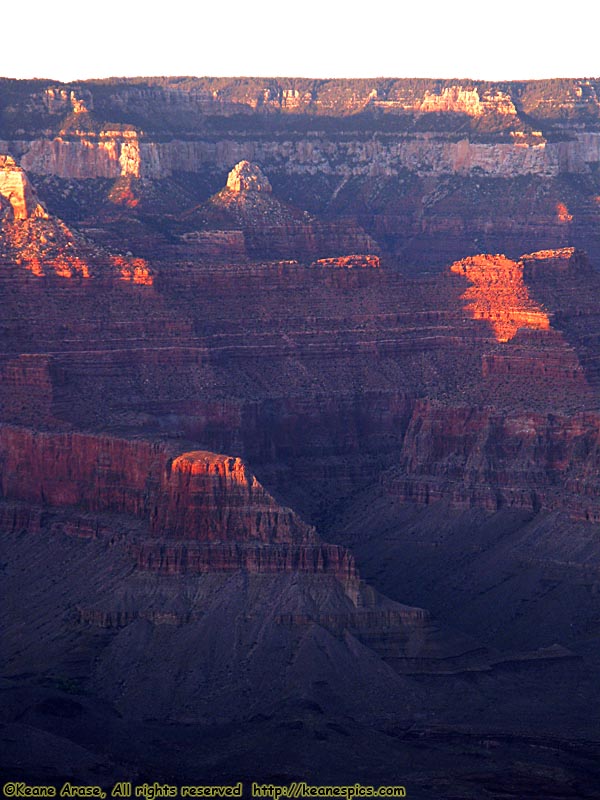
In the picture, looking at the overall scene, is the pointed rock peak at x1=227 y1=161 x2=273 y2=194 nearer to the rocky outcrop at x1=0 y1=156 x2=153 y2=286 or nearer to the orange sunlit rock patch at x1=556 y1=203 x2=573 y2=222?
the rocky outcrop at x1=0 y1=156 x2=153 y2=286

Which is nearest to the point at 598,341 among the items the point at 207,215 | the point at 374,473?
the point at 374,473

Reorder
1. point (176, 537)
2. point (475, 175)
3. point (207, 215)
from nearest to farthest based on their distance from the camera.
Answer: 1. point (176, 537)
2. point (207, 215)
3. point (475, 175)

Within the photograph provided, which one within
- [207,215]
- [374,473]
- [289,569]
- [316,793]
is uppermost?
[207,215]

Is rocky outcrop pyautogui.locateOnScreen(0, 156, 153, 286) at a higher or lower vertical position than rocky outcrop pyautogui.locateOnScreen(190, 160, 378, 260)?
lower

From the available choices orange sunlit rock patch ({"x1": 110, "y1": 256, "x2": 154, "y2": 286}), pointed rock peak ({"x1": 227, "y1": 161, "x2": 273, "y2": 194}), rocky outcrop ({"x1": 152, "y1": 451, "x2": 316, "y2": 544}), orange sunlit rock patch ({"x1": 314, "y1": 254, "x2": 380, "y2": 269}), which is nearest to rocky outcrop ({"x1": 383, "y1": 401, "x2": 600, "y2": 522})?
orange sunlit rock patch ({"x1": 314, "y1": 254, "x2": 380, "y2": 269})

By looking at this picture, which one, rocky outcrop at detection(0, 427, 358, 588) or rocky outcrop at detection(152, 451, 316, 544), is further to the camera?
rocky outcrop at detection(152, 451, 316, 544)

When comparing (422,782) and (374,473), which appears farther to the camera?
(374,473)

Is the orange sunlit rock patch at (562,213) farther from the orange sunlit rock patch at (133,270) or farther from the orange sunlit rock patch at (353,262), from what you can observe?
the orange sunlit rock patch at (133,270)

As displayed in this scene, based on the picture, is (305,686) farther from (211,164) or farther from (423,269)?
(211,164)
